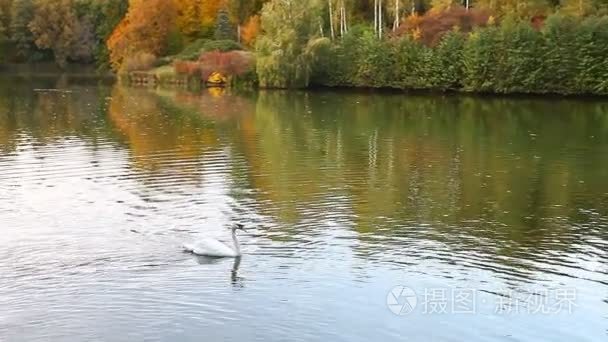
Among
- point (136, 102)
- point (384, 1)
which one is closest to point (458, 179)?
point (136, 102)

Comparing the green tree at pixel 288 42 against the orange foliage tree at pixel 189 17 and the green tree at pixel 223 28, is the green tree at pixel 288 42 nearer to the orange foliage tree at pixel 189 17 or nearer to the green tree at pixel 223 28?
the green tree at pixel 223 28

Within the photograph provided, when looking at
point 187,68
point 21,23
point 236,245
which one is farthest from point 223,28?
point 236,245

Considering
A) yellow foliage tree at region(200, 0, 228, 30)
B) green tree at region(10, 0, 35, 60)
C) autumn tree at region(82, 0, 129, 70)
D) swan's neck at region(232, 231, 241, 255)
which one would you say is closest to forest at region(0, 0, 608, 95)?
yellow foliage tree at region(200, 0, 228, 30)

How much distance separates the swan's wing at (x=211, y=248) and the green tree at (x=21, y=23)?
86780 mm

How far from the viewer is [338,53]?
6650 centimetres

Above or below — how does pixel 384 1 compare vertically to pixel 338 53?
above

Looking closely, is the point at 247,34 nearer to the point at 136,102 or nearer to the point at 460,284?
the point at 136,102

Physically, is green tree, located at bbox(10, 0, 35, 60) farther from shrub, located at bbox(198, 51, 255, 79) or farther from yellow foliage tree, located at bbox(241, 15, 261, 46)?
shrub, located at bbox(198, 51, 255, 79)

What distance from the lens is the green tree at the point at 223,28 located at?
82.2 m

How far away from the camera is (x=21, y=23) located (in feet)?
310

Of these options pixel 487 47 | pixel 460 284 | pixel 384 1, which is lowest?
pixel 460 284

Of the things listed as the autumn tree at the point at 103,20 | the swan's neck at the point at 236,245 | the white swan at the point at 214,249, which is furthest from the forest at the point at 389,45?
the white swan at the point at 214,249

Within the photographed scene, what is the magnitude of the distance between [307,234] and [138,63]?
219 ft

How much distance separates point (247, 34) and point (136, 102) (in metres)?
27.6
